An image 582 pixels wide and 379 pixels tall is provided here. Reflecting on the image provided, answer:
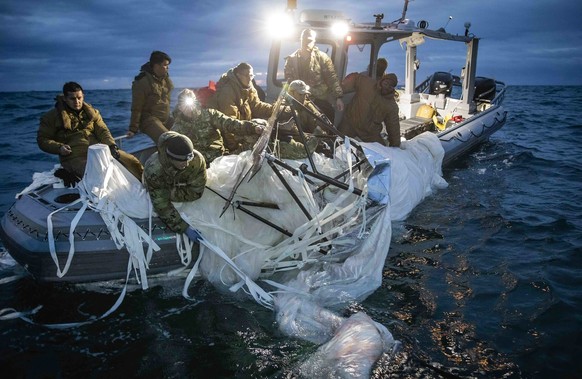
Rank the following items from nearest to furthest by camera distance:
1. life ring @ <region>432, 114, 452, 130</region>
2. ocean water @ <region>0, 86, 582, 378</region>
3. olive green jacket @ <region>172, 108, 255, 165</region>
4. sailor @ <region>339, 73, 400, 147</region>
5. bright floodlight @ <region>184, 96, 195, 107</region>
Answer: ocean water @ <region>0, 86, 582, 378</region> → bright floodlight @ <region>184, 96, 195, 107</region> → olive green jacket @ <region>172, 108, 255, 165</region> → sailor @ <region>339, 73, 400, 147</region> → life ring @ <region>432, 114, 452, 130</region>

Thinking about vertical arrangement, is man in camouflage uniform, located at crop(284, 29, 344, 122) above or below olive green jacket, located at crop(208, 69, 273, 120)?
above

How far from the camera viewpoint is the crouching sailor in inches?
161

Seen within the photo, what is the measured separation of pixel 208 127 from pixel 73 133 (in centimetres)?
179

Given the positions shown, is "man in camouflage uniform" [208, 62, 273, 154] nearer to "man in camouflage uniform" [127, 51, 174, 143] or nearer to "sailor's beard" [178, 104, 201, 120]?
"sailor's beard" [178, 104, 201, 120]

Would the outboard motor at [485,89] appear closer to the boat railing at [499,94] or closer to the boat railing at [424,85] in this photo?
the boat railing at [499,94]

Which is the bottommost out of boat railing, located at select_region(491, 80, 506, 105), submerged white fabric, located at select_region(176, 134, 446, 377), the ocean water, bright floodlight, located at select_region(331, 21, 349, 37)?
the ocean water

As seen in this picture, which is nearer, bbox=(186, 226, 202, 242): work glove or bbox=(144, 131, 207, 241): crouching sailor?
bbox=(144, 131, 207, 241): crouching sailor

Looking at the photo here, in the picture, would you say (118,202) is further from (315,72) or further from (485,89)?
(485,89)

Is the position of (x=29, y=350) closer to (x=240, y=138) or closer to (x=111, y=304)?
(x=111, y=304)

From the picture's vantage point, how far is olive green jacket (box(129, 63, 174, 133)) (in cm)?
576

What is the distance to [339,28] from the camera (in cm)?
730

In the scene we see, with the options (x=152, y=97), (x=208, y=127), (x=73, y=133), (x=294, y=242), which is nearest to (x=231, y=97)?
(x=208, y=127)

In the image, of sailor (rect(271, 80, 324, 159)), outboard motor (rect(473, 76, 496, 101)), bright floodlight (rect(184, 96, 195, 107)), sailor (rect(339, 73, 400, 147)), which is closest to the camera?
bright floodlight (rect(184, 96, 195, 107))

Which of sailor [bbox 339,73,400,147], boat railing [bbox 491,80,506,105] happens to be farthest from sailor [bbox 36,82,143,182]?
boat railing [bbox 491,80,506,105]
